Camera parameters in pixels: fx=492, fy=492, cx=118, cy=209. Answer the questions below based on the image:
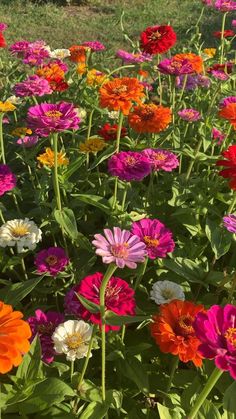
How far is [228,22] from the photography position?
6516 mm

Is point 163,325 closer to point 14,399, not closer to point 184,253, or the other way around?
point 14,399

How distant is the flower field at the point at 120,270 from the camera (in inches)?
45.5

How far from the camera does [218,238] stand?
181cm

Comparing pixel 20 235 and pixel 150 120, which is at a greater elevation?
pixel 150 120

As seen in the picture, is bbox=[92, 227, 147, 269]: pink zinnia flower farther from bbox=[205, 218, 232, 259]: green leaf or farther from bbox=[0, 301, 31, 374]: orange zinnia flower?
bbox=[205, 218, 232, 259]: green leaf

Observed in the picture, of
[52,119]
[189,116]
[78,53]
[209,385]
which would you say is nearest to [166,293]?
[209,385]

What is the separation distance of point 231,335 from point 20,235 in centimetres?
94

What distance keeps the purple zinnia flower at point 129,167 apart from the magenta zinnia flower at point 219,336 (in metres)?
0.76

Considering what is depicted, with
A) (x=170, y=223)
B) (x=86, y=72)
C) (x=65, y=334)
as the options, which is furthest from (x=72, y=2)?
(x=65, y=334)

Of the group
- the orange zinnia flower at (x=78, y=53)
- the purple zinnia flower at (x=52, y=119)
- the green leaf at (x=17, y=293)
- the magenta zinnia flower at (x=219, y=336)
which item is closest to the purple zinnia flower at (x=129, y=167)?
the purple zinnia flower at (x=52, y=119)

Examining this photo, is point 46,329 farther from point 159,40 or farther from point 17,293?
point 159,40

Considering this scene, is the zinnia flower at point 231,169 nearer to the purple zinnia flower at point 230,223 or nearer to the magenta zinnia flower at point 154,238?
the purple zinnia flower at point 230,223

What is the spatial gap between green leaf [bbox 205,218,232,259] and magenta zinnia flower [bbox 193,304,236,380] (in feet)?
2.41

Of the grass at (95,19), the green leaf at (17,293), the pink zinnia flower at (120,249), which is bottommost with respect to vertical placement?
the grass at (95,19)
